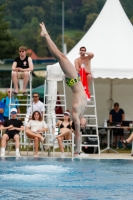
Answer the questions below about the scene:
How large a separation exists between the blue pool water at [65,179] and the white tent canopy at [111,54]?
3.22 meters

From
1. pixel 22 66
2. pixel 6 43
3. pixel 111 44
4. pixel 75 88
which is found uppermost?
pixel 6 43

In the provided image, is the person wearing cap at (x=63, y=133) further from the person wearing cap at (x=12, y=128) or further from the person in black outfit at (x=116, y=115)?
the person in black outfit at (x=116, y=115)

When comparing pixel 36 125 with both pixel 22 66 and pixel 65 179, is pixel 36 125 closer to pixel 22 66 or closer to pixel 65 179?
pixel 22 66

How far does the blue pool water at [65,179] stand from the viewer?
1027cm

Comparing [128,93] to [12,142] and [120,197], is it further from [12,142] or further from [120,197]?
[120,197]

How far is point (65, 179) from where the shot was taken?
12.1 meters

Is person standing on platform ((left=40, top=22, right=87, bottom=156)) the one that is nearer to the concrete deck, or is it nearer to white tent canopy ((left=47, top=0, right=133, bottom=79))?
the concrete deck

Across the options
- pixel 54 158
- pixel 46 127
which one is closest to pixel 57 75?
pixel 46 127

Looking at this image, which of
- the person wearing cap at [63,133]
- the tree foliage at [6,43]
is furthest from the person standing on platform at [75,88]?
the tree foliage at [6,43]

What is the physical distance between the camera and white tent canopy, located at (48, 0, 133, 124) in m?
17.7

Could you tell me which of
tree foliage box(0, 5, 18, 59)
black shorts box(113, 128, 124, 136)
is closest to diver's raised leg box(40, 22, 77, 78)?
black shorts box(113, 128, 124, 136)

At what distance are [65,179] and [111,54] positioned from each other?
23.5 feet

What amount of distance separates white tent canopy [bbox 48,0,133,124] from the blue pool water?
322cm

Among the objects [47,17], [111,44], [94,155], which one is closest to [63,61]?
[94,155]
